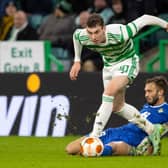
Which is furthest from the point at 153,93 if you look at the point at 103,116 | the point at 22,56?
the point at 22,56

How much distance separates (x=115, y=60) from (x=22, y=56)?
5530 mm

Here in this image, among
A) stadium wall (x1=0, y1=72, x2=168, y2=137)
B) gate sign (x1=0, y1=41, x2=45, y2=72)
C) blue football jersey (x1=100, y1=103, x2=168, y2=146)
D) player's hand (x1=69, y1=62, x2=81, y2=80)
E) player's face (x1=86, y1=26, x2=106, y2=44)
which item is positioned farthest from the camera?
gate sign (x1=0, y1=41, x2=45, y2=72)

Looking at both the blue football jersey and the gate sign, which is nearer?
the blue football jersey

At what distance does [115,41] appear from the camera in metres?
13.4

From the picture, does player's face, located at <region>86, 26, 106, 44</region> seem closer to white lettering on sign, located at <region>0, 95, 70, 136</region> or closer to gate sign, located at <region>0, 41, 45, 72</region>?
white lettering on sign, located at <region>0, 95, 70, 136</region>

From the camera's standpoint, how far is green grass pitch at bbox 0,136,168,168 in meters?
11.5

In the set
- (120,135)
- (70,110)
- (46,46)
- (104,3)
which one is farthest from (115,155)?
(104,3)

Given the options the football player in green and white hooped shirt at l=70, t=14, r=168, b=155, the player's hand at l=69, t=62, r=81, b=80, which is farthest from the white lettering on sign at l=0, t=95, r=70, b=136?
the player's hand at l=69, t=62, r=81, b=80

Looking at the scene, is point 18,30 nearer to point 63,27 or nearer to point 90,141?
point 63,27

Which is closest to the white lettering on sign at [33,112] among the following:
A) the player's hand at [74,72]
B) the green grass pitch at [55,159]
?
the green grass pitch at [55,159]

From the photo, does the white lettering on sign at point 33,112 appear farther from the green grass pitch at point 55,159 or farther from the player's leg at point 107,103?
the player's leg at point 107,103

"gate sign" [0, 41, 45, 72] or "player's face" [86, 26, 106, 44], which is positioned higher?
"player's face" [86, 26, 106, 44]

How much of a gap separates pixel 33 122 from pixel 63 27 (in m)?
3.05

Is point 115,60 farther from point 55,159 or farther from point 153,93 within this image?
point 55,159
